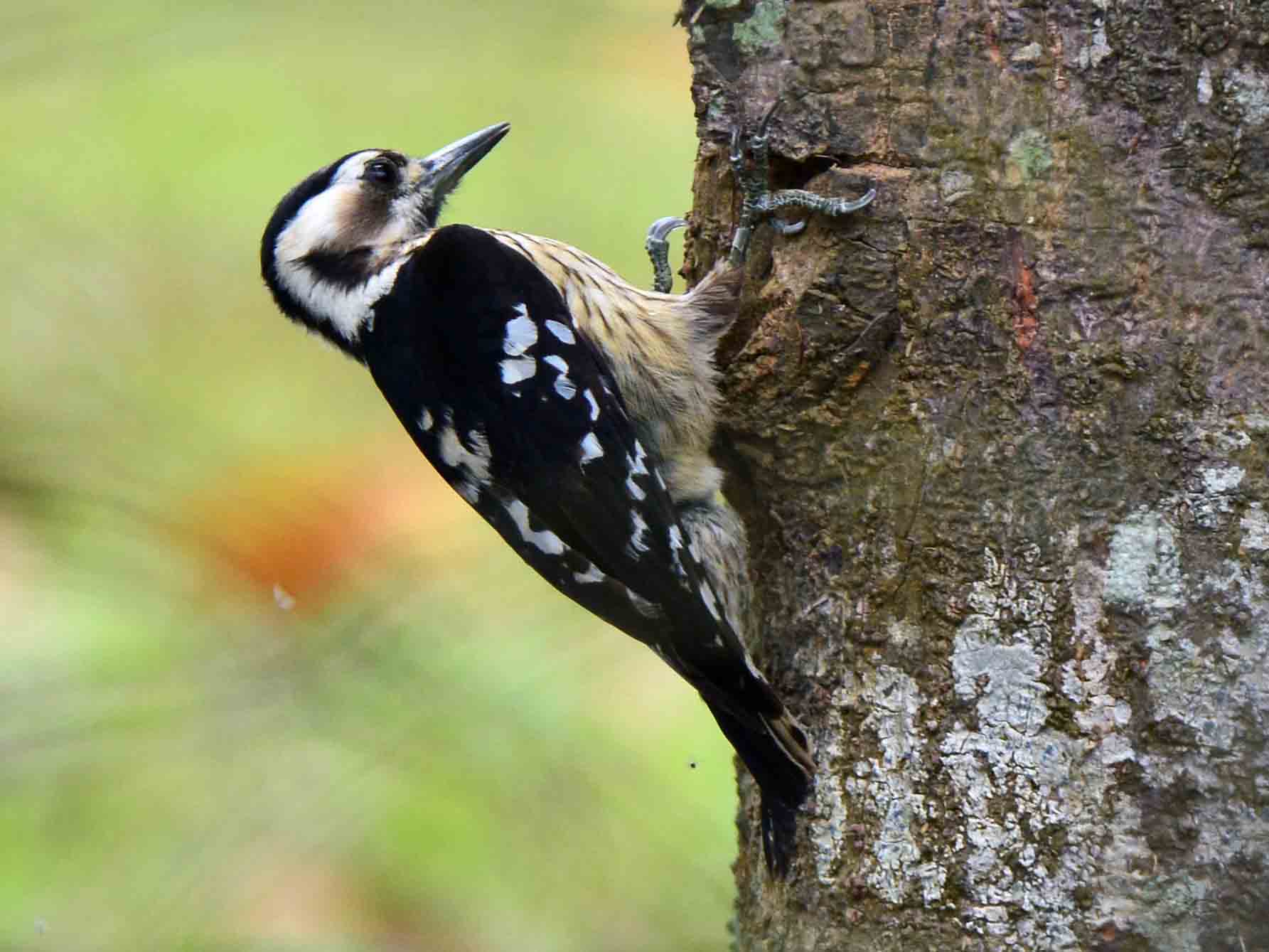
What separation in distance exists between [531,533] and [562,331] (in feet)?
1.29

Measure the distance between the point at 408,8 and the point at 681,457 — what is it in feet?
4.98

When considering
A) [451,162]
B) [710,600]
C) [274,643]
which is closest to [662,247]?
[451,162]

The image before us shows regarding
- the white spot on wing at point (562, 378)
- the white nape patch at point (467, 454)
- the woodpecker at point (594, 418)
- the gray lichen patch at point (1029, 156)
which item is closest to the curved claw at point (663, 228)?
the woodpecker at point (594, 418)

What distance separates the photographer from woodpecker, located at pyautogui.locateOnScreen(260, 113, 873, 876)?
2273mm

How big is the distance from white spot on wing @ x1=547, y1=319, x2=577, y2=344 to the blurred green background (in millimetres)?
658

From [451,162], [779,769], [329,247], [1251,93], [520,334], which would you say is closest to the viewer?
[1251,93]

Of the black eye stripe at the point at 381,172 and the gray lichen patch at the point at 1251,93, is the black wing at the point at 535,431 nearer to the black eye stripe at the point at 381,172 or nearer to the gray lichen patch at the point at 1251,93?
the black eye stripe at the point at 381,172

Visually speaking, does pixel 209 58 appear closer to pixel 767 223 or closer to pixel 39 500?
pixel 39 500

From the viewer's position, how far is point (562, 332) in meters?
2.58

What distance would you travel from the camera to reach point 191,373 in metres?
3.98

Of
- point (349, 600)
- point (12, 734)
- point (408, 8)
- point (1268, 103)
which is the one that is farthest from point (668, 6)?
point (12, 734)

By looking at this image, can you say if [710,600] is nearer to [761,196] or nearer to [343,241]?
[761,196]

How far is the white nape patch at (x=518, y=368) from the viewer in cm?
251

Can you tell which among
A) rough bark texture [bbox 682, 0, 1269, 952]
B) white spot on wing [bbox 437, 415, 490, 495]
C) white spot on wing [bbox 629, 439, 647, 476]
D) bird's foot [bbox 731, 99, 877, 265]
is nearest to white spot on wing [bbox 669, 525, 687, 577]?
white spot on wing [bbox 629, 439, 647, 476]
